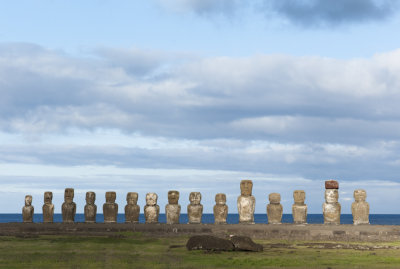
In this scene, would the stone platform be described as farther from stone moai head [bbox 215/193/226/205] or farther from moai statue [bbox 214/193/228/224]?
stone moai head [bbox 215/193/226/205]

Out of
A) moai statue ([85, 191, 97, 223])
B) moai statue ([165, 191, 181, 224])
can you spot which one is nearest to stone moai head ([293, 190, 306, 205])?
moai statue ([165, 191, 181, 224])

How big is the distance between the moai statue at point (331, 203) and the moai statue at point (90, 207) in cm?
989

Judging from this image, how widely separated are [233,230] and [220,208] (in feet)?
6.38

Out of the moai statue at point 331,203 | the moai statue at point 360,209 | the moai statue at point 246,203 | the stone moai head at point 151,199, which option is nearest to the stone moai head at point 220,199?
the moai statue at point 246,203

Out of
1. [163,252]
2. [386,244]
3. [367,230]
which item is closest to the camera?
[163,252]

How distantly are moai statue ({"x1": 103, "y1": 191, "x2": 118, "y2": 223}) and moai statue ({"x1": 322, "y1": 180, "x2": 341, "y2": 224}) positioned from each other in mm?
8858

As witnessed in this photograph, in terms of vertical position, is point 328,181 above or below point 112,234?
above

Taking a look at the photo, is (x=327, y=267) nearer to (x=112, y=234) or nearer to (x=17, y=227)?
(x=112, y=234)

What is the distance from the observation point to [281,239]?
2461 cm

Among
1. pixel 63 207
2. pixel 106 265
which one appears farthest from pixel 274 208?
pixel 106 265

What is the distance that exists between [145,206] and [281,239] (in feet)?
21.9

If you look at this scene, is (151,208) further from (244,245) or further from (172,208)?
(244,245)

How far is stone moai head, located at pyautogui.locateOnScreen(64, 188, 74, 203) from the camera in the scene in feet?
97.2

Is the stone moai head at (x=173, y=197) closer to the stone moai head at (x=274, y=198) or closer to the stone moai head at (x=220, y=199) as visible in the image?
the stone moai head at (x=220, y=199)
